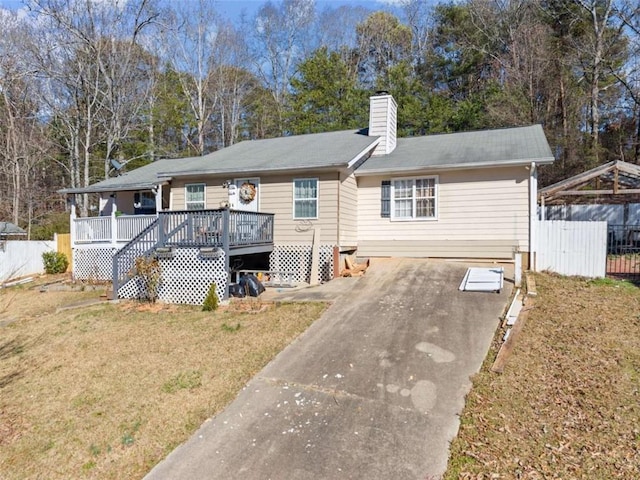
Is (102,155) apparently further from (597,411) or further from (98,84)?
(597,411)

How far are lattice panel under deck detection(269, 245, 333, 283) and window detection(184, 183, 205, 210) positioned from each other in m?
3.01

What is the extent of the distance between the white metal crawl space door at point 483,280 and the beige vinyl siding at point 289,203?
150 inches

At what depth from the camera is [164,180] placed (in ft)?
48.9

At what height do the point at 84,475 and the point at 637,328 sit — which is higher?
the point at 637,328

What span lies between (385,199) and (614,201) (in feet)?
41.6

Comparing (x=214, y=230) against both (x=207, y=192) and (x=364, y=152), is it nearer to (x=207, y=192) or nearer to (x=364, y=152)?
(x=207, y=192)

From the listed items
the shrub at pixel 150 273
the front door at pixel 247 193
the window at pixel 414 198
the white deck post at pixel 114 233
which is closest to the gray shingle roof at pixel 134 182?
the white deck post at pixel 114 233

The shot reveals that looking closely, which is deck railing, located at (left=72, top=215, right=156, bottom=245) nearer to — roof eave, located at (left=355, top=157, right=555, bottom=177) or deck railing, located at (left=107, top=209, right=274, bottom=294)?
deck railing, located at (left=107, top=209, right=274, bottom=294)

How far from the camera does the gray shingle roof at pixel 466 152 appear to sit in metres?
11.8

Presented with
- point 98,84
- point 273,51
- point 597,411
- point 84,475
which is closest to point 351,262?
point 597,411

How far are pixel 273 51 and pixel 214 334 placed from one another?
29344 millimetres

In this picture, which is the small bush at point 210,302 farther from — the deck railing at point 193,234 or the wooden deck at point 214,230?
the wooden deck at point 214,230

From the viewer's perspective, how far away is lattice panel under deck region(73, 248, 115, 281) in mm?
14984

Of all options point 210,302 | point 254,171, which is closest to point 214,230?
point 210,302
